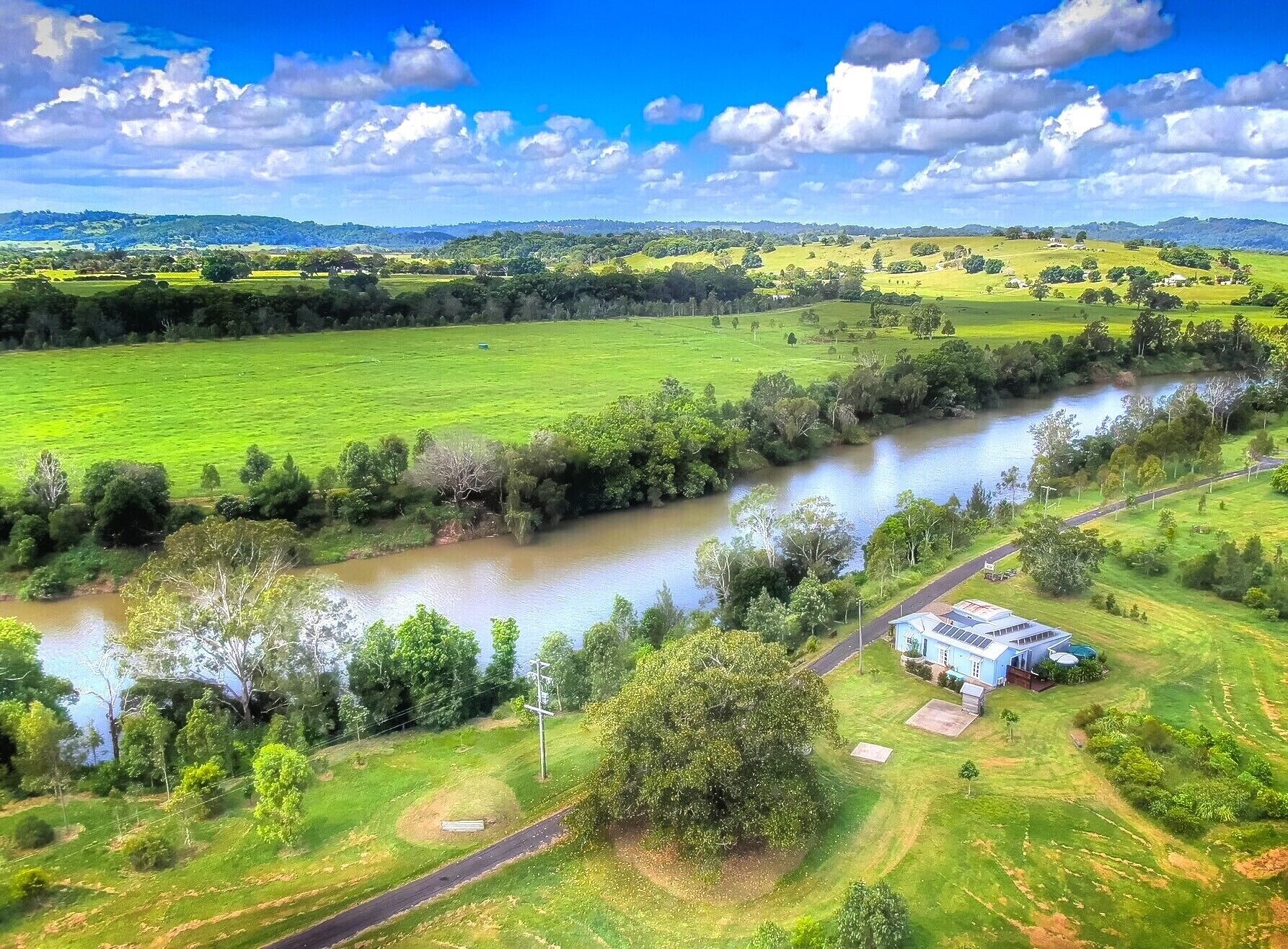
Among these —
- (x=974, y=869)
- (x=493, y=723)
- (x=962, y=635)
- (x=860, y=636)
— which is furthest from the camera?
(x=860, y=636)

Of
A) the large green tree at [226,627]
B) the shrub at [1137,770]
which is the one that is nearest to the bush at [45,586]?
the large green tree at [226,627]

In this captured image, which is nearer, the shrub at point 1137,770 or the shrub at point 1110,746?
the shrub at point 1137,770

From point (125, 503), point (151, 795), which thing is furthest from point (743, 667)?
point (125, 503)

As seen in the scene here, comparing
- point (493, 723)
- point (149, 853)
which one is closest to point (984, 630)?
point (493, 723)

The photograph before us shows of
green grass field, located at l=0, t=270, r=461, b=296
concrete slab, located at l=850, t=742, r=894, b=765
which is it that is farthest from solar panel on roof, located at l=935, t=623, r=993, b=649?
green grass field, located at l=0, t=270, r=461, b=296

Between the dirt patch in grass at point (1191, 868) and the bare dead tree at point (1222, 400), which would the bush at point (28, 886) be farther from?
the bare dead tree at point (1222, 400)

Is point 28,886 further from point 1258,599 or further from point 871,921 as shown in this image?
point 1258,599
